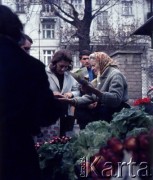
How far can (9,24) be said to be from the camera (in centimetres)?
247

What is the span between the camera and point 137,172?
2.01 meters

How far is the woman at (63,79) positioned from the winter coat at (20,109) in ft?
5.93

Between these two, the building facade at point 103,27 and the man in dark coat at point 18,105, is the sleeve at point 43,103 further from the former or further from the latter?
the building facade at point 103,27

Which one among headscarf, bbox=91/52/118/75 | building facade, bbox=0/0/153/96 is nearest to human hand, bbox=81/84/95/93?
headscarf, bbox=91/52/118/75

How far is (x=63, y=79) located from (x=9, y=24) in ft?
6.33

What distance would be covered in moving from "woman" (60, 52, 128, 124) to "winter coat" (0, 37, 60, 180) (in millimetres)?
1586

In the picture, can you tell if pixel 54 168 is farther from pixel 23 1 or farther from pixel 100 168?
pixel 23 1

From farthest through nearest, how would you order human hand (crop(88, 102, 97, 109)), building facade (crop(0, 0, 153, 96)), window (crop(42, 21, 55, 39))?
window (crop(42, 21, 55, 39)), building facade (crop(0, 0, 153, 96)), human hand (crop(88, 102, 97, 109))

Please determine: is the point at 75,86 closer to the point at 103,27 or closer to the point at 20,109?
the point at 20,109

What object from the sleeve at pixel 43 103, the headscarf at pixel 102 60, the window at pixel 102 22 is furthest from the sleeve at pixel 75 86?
the window at pixel 102 22

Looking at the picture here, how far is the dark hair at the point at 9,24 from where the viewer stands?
247cm

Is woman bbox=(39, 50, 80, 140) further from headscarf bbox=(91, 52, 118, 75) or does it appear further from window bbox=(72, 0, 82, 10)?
window bbox=(72, 0, 82, 10)

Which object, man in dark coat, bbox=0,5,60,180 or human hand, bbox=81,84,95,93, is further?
human hand, bbox=81,84,95,93

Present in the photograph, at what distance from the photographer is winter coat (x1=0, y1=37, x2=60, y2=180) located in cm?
239
